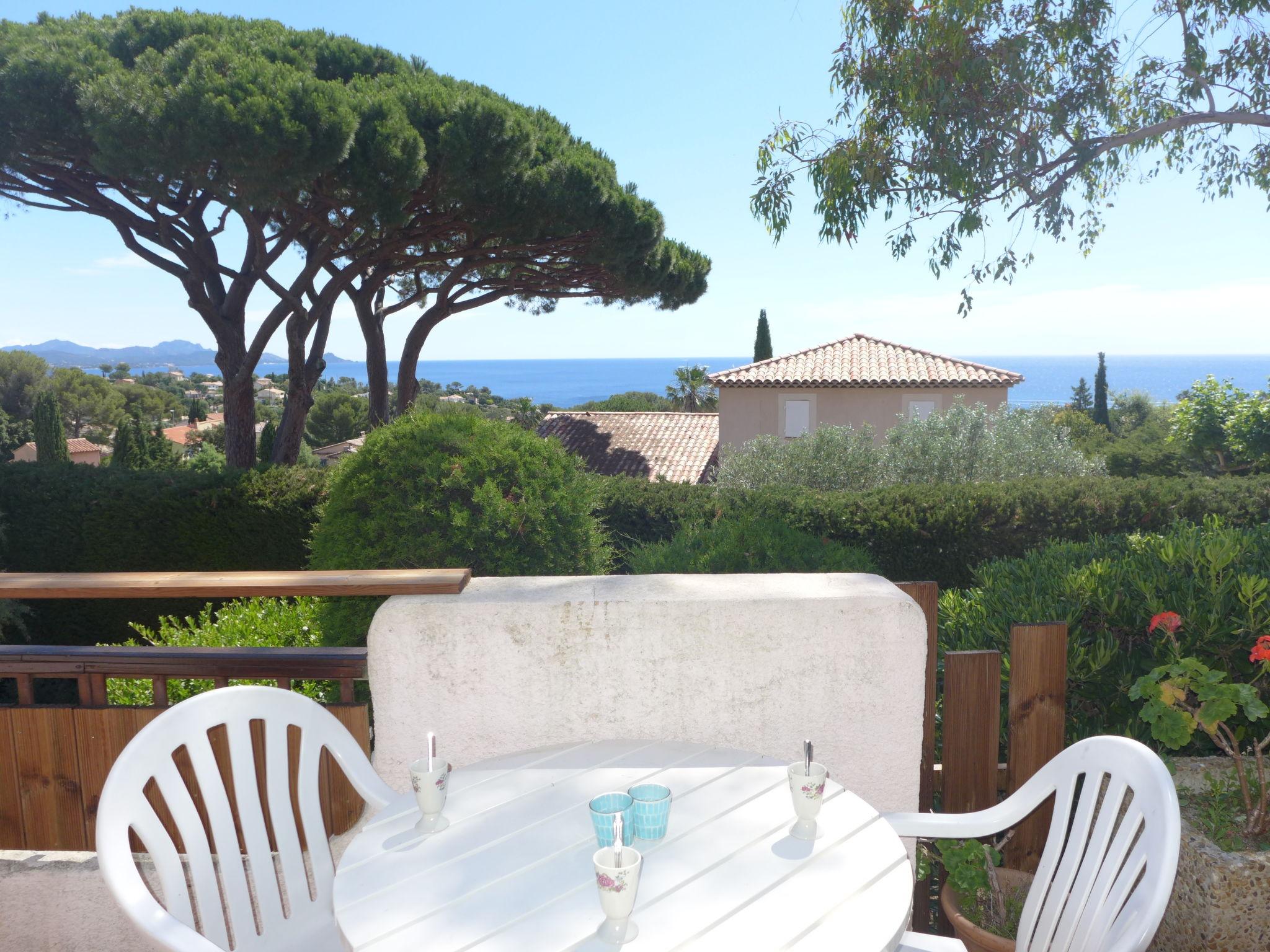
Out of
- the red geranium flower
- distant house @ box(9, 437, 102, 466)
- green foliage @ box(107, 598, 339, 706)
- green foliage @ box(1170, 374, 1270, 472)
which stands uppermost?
green foliage @ box(1170, 374, 1270, 472)

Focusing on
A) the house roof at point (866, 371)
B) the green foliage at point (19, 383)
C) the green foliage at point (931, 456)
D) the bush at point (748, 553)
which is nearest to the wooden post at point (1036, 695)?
the bush at point (748, 553)

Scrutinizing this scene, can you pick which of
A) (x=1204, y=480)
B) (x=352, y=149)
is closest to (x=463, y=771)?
(x=1204, y=480)

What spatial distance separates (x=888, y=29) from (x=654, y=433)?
782 inches

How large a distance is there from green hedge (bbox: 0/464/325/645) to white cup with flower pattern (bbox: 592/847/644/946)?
850cm

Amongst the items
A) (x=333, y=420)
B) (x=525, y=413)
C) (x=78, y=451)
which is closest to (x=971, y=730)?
(x=525, y=413)

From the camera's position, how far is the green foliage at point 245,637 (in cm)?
352

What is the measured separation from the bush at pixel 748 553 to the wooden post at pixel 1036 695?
1.92 m

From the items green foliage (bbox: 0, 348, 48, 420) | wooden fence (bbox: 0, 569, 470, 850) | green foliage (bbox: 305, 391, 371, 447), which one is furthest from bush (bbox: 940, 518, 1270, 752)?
green foliage (bbox: 0, 348, 48, 420)

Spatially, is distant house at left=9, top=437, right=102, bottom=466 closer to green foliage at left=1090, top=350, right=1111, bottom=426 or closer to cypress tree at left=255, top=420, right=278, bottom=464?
cypress tree at left=255, top=420, right=278, bottom=464

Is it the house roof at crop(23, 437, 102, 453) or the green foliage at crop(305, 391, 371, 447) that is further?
the green foliage at crop(305, 391, 371, 447)

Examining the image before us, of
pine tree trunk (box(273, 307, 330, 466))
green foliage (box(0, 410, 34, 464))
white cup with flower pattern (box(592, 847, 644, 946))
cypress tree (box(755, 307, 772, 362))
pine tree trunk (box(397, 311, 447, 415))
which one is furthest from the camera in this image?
cypress tree (box(755, 307, 772, 362))

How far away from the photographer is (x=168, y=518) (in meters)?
9.41

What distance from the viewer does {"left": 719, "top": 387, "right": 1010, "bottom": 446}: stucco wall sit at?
73.0ft

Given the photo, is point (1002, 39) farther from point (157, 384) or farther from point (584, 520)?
point (157, 384)
